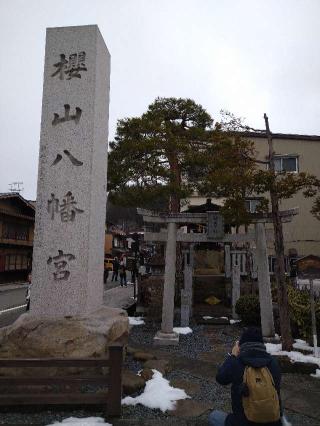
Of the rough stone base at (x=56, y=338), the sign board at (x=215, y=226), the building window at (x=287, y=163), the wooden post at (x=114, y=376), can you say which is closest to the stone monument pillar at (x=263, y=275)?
the sign board at (x=215, y=226)

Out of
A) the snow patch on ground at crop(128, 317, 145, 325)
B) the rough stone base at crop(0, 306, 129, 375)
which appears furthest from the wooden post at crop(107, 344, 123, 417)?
the snow patch on ground at crop(128, 317, 145, 325)

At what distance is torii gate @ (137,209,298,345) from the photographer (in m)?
10.1

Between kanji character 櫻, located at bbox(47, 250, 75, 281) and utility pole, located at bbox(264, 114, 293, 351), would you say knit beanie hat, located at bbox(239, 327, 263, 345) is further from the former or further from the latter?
utility pole, located at bbox(264, 114, 293, 351)

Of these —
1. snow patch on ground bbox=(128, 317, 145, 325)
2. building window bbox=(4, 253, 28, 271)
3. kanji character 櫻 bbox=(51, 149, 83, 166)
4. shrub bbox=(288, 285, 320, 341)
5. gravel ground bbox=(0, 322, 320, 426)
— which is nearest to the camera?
gravel ground bbox=(0, 322, 320, 426)

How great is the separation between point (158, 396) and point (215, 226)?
596 cm

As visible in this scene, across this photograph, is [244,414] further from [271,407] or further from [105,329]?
[105,329]

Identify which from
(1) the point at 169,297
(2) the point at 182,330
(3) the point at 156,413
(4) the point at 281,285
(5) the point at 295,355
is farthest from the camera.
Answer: (2) the point at 182,330

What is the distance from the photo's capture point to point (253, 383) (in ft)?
9.86

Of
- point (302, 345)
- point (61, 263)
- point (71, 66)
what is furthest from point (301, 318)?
point (71, 66)

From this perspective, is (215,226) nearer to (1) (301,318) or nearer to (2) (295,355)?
(1) (301,318)

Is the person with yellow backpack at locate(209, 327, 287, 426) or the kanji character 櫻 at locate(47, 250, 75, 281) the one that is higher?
the kanji character 櫻 at locate(47, 250, 75, 281)

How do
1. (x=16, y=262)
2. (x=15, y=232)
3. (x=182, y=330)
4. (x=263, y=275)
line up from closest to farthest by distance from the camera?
(x=263, y=275), (x=182, y=330), (x=15, y=232), (x=16, y=262)

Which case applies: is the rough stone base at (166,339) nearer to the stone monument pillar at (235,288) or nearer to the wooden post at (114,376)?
the stone monument pillar at (235,288)

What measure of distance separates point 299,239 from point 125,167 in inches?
584
